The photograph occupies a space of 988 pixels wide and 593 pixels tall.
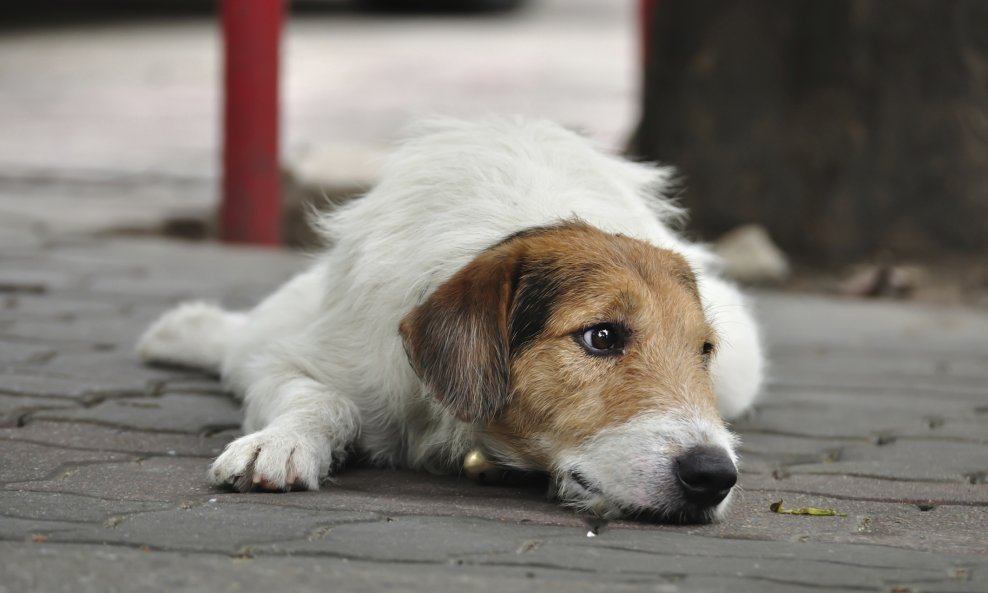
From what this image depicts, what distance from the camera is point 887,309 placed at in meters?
7.65

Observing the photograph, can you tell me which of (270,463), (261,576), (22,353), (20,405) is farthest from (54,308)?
(261,576)

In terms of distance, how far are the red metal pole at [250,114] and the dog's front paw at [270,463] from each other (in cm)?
483

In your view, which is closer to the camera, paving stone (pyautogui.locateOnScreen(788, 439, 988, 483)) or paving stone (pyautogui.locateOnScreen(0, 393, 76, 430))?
paving stone (pyautogui.locateOnScreen(788, 439, 988, 483))

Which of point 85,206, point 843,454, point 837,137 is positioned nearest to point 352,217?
point 843,454

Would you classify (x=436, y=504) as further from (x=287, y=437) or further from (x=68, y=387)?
(x=68, y=387)

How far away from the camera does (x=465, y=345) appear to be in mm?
3664

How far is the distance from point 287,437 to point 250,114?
4.94m

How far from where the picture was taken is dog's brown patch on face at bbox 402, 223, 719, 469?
363cm

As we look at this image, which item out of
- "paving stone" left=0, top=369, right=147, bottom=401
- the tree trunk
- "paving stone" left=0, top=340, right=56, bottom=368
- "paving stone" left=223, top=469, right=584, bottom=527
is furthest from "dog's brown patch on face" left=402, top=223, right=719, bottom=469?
the tree trunk

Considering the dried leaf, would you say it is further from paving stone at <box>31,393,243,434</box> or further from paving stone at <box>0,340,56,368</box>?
→ paving stone at <box>0,340,56,368</box>

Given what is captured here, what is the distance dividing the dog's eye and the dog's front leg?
89 cm

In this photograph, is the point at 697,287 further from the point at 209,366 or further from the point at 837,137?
the point at 837,137

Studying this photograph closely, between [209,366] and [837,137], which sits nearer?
[209,366]

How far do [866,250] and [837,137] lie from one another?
77cm
